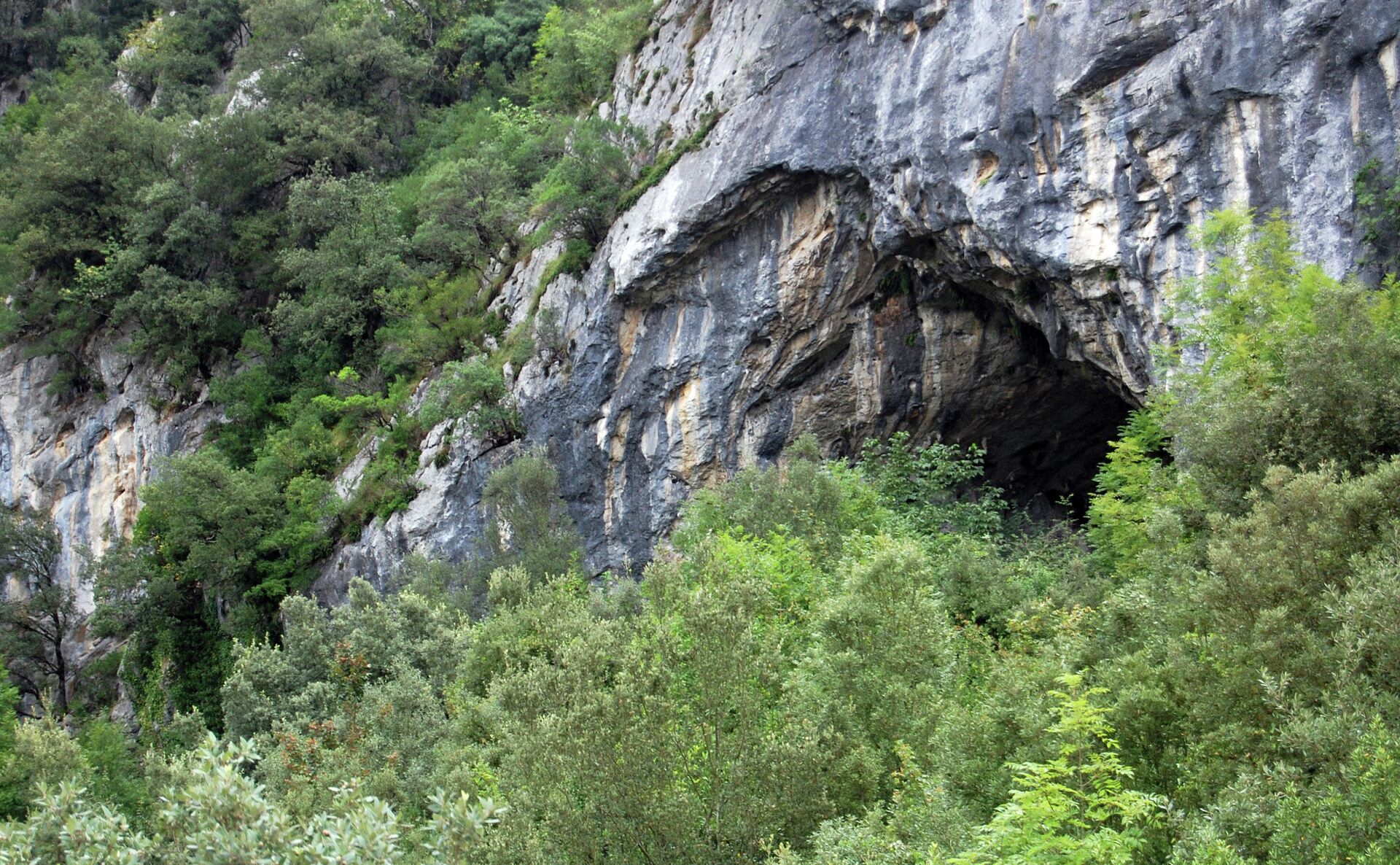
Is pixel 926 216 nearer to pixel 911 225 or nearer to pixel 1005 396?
pixel 911 225

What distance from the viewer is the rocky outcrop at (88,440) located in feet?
122

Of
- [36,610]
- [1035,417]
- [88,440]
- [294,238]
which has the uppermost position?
[294,238]

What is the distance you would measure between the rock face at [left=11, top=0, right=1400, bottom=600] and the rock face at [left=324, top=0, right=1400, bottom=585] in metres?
0.05

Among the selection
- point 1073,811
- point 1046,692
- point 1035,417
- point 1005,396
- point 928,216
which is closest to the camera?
point 1073,811

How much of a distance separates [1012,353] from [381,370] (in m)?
19.9

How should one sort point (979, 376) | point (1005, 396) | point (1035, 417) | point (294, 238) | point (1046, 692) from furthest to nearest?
point (294, 238), point (1035, 417), point (1005, 396), point (979, 376), point (1046, 692)

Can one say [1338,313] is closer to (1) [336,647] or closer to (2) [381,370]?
(1) [336,647]

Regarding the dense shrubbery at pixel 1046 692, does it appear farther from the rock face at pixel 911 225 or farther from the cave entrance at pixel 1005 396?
the cave entrance at pixel 1005 396

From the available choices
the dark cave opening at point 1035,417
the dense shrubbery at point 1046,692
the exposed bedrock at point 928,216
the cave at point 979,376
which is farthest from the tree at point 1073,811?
the cave at point 979,376

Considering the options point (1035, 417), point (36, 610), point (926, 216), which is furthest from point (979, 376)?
point (36, 610)

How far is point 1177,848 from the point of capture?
19.8ft

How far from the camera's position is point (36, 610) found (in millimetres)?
34594

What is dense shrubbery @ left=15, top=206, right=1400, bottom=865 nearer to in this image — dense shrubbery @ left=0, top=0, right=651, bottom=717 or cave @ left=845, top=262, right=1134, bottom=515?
cave @ left=845, top=262, right=1134, bottom=515

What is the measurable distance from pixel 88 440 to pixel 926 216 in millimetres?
34578
